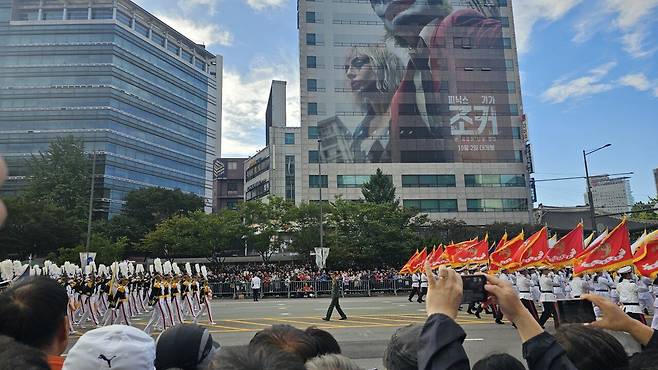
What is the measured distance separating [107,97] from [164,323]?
184ft

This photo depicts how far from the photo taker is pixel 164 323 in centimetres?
1263

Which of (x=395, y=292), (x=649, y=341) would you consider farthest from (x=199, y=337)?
(x=395, y=292)

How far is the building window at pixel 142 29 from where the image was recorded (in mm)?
68062

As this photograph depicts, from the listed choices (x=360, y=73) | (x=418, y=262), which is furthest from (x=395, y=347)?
(x=360, y=73)

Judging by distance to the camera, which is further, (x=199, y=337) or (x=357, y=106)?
(x=357, y=106)

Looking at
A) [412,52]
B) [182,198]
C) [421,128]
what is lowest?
[182,198]

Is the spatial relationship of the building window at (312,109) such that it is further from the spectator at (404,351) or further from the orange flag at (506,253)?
the spectator at (404,351)

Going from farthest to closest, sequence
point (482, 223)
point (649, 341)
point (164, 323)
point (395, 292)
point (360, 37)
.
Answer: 1. point (360, 37)
2. point (482, 223)
3. point (395, 292)
4. point (164, 323)
5. point (649, 341)

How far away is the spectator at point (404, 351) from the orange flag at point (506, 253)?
46.9 feet

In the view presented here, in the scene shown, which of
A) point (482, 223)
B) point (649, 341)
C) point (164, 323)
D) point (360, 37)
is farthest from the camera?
point (360, 37)

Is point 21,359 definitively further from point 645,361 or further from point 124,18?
point 124,18

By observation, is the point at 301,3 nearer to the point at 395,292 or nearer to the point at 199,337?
the point at 395,292

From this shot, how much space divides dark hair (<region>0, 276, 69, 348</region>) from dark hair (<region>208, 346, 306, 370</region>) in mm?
1547

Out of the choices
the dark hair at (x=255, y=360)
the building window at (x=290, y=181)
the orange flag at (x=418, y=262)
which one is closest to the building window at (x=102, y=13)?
the building window at (x=290, y=181)
